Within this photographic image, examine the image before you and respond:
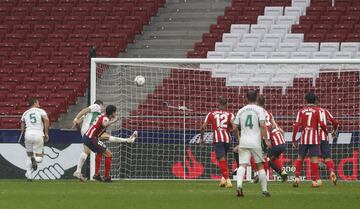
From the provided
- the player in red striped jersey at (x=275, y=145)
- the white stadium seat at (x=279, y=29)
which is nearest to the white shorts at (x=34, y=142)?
the player in red striped jersey at (x=275, y=145)

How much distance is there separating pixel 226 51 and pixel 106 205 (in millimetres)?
19138

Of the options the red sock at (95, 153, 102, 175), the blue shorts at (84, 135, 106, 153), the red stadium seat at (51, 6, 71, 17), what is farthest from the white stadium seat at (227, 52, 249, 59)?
the blue shorts at (84, 135, 106, 153)

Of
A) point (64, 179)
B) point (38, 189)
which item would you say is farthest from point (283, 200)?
point (64, 179)

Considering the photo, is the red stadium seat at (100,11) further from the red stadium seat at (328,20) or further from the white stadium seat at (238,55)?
the red stadium seat at (328,20)

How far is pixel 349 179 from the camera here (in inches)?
1022

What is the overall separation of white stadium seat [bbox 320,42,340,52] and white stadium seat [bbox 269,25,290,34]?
6.27ft

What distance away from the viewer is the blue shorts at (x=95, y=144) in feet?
79.0

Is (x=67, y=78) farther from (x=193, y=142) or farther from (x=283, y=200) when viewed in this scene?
(x=283, y=200)

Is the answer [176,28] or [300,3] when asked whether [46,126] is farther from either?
[300,3]

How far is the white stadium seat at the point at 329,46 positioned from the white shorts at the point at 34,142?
11.7 metres

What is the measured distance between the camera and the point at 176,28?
3803 centimetres

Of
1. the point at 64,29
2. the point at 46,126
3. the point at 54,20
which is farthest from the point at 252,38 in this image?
the point at 46,126

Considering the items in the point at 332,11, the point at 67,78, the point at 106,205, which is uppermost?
the point at 332,11

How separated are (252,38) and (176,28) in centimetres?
367
